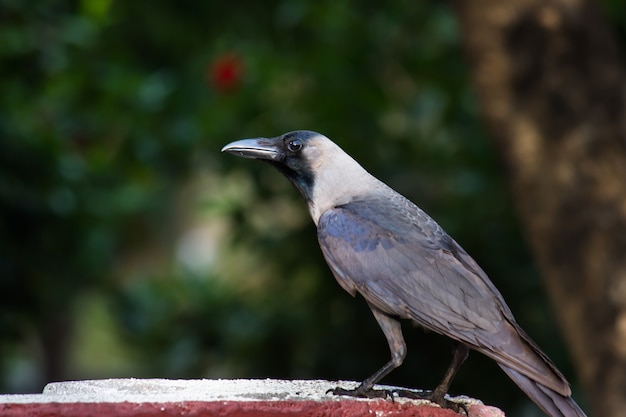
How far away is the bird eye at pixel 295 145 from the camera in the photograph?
3.61 meters

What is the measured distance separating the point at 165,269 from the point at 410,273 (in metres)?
8.59

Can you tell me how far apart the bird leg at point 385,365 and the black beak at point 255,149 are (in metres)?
0.68

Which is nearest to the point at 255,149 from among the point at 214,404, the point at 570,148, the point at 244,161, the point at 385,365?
the point at 385,365

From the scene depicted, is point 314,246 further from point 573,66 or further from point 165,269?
point 165,269

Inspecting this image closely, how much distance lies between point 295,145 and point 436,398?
103 cm

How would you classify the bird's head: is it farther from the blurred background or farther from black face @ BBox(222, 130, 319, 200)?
the blurred background

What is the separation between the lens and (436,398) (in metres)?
2.97

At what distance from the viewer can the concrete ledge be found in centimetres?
251

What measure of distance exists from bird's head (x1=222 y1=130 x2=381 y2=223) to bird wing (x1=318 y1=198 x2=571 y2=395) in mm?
130

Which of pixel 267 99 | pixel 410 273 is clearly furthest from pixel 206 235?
pixel 410 273

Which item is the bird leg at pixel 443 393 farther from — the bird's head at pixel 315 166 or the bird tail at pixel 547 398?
the bird's head at pixel 315 166

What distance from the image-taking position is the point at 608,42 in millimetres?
5180

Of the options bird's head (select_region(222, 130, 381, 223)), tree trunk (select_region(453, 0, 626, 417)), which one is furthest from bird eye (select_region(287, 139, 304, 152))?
tree trunk (select_region(453, 0, 626, 417))

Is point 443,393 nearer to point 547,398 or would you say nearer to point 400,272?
point 547,398
